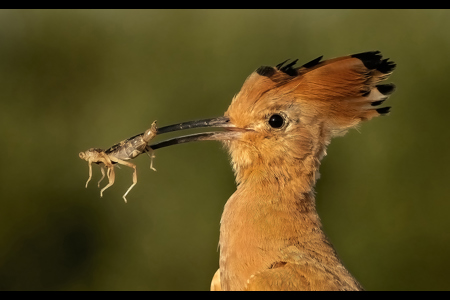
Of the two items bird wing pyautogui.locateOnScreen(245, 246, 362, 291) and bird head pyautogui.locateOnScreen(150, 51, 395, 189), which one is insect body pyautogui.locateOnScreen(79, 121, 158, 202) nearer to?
bird head pyautogui.locateOnScreen(150, 51, 395, 189)

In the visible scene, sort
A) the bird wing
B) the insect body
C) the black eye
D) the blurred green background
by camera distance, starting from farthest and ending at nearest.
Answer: the blurred green background < the black eye < the insect body < the bird wing

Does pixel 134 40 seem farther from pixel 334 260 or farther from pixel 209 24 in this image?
pixel 334 260

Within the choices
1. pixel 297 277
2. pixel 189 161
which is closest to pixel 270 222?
pixel 297 277

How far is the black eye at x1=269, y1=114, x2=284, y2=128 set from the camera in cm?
269

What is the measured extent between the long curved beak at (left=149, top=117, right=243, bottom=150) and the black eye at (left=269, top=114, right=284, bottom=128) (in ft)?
0.41

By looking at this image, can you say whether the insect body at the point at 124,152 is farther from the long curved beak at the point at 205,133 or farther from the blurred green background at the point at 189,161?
the blurred green background at the point at 189,161

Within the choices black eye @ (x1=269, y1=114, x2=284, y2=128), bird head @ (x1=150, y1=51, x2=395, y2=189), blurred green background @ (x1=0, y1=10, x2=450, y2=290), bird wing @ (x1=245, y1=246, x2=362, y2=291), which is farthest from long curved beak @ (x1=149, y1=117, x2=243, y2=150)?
A: blurred green background @ (x1=0, y1=10, x2=450, y2=290)

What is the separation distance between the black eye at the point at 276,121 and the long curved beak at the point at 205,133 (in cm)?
13

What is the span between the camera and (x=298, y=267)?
238 centimetres

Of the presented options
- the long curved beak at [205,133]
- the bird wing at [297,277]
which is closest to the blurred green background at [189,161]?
the long curved beak at [205,133]

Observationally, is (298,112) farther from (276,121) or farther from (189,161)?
(189,161)

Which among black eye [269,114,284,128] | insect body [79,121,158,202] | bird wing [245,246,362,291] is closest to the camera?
bird wing [245,246,362,291]

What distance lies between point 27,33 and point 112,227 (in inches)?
105

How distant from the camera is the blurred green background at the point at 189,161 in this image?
227 inches
